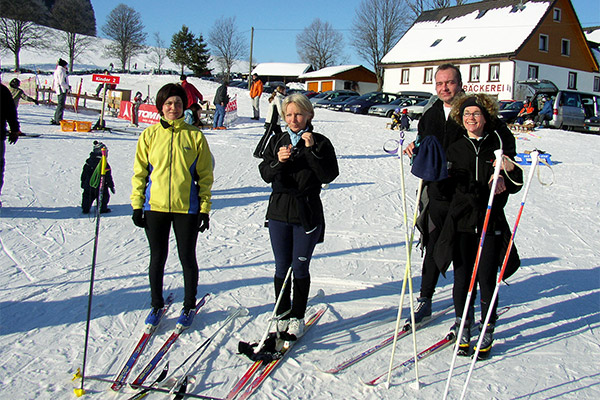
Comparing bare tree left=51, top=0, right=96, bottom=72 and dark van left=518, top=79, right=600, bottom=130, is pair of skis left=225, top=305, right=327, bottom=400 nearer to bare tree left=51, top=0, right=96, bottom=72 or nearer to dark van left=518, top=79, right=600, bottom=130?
dark van left=518, top=79, right=600, bottom=130

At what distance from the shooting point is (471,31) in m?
38.6

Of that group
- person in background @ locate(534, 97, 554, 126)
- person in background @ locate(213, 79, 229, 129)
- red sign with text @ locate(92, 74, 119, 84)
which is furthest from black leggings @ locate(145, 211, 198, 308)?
person in background @ locate(534, 97, 554, 126)

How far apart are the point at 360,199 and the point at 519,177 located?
16.5 ft

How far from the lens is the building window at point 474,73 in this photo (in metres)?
36.7

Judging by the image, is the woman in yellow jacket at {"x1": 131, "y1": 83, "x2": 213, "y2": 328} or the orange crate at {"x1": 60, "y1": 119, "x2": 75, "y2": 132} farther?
the orange crate at {"x1": 60, "y1": 119, "x2": 75, "y2": 132}

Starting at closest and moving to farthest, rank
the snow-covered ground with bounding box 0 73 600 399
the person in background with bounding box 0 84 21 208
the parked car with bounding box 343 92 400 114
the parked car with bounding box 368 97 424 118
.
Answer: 1. the snow-covered ground with bounding box 0 73 600 399
2. the person in background with bounding box 0 84 21 208
3. the parked car with bounding box 368 97 424 118
4. the parked car with bounding box 343 92 400 114

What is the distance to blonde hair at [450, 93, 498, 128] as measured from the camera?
312 centimetres

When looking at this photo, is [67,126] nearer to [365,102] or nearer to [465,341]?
[465,341]

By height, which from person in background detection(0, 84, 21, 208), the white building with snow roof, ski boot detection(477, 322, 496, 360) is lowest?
ski boot detection(477, 322, 496, 360)

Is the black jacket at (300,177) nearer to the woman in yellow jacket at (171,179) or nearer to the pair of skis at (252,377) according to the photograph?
the woman in yellow jacket at (171,179)

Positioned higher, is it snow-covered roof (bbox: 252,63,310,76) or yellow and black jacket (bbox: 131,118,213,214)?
snow-covered roof (bbox: 252,63,310,76)

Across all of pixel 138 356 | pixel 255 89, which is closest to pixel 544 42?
pixel 255 89

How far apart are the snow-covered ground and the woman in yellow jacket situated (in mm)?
752

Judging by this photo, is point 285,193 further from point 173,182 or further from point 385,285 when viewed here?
point 385,285
